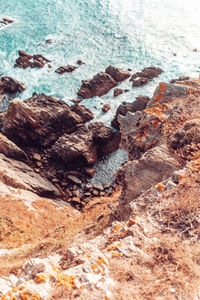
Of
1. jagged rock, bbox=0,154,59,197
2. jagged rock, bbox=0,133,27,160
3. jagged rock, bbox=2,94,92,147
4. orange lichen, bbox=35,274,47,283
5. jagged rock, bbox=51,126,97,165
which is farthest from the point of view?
jagged rock, bbox=2,94,92,147

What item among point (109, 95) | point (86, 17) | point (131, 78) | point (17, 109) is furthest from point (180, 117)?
point (86, 17)

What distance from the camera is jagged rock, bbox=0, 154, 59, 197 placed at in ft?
39.3

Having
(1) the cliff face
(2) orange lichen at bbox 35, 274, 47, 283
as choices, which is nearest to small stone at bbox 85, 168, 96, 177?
(1) the cliff face

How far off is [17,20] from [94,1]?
41.5 feet

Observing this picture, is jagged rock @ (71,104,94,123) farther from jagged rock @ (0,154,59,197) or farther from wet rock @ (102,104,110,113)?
jagged rock @ (0,154,59,197)

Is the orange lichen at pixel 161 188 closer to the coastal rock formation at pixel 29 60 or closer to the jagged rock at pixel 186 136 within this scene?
the jagged rock at pixel 186 136

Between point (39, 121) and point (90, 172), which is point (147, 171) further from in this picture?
point (39, 121)

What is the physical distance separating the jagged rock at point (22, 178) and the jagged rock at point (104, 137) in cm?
504

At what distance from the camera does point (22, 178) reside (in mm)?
12828

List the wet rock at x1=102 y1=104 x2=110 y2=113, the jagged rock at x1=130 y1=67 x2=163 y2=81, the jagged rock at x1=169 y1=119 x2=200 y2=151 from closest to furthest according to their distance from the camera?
the jagged rock at x1=169 y1=119 x2=200 y2=151 → the wet rock at x1=102 y1=104 x2=110 y2=113 → the jagged rock at x1=130 y1=67 x2=163 y2=81

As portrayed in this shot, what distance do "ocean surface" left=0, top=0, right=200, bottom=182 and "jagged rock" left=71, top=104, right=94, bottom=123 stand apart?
74cm

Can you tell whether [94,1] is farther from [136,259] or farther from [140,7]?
[136,259]

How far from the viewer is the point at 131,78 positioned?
23.0 meters

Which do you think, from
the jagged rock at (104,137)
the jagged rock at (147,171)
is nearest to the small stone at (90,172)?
the jagged rock at (104,137)
